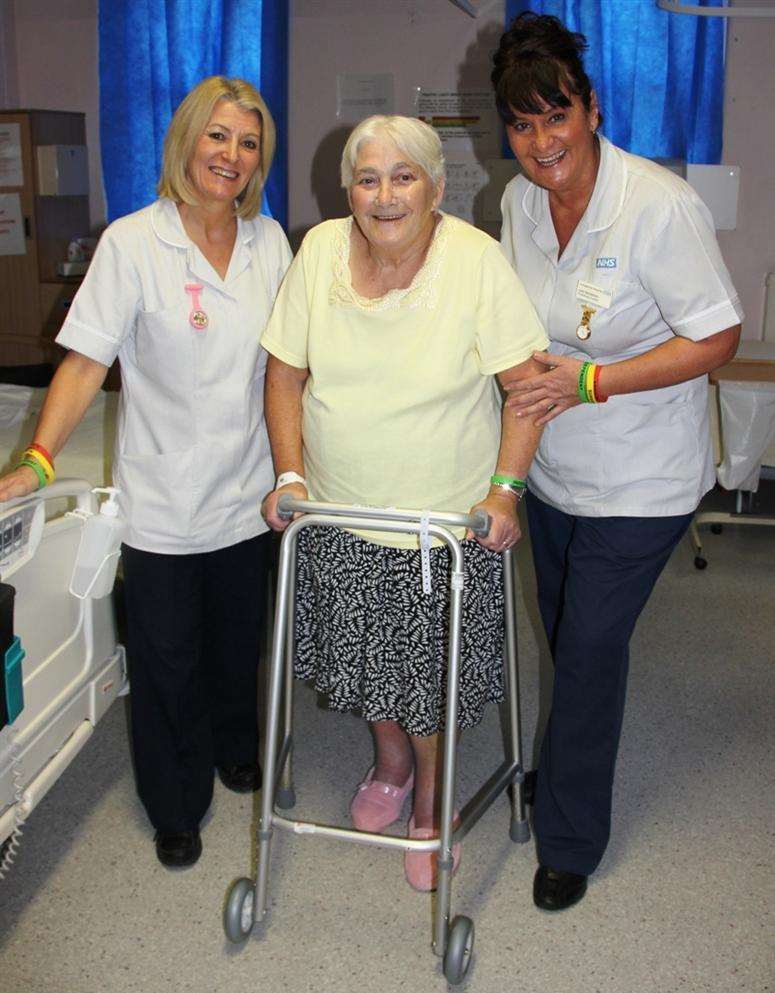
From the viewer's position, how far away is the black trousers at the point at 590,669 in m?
1.94

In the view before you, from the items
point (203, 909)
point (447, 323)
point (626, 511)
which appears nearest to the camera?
point (447, 323)

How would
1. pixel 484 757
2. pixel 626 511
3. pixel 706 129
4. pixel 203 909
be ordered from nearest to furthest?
pixel 626 511, pixel 203 909, pixel 484 757, pixel 706 129

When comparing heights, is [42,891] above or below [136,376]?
below

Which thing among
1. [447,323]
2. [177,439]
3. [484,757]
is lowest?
[484,757]

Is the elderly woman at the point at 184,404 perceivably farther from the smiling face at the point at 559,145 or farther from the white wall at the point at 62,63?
the white wall at the point at 62,63

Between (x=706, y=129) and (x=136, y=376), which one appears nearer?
(x=136, y=376)

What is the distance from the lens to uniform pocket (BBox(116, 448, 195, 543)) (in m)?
2.01

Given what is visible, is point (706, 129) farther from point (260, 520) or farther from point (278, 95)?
point (260, 520)

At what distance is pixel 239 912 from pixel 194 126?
1408 mm

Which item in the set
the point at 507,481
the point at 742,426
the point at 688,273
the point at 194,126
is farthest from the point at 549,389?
the point at 742,426

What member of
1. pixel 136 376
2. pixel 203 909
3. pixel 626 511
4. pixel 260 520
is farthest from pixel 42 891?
pixel 626 511

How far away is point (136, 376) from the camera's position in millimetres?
1993

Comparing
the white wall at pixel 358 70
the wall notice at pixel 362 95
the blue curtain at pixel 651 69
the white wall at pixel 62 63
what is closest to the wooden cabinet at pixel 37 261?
the white wall at pixel 62 63

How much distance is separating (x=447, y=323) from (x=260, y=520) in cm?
60
